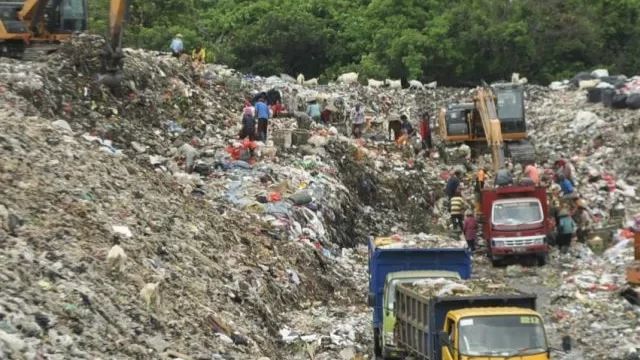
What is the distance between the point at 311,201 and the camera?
21250mm

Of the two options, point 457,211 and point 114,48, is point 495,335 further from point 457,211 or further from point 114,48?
point 457,211

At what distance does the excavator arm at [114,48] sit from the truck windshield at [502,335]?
13141 mm

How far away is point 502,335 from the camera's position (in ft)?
36.3

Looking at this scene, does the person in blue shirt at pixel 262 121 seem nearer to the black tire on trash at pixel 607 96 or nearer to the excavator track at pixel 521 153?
the excavator track at pixel 521 153

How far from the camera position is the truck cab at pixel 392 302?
45.9ft

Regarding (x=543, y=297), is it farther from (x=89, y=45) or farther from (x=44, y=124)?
(x=89, y=45)

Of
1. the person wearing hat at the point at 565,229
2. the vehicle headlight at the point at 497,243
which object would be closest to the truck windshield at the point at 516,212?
the vehicle headlight at the point at 497,243

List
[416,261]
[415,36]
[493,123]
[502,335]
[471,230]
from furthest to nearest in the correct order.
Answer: [415,36], [493,123], [471,230], [416,261], [502,335]

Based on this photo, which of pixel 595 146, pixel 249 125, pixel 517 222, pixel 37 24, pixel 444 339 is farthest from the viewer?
pixel 595 146

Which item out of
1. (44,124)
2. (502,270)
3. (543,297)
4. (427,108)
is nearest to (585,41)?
(427,108)

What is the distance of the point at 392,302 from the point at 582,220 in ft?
37.0

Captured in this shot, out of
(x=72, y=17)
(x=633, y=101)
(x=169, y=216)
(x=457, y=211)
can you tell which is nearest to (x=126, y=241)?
(x=169, y=216)

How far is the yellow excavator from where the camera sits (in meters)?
22.6

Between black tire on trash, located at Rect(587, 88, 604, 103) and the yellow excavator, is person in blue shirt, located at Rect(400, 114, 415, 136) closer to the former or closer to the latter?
black tire on trash, located at Rect(587, 88, 604, 103)
